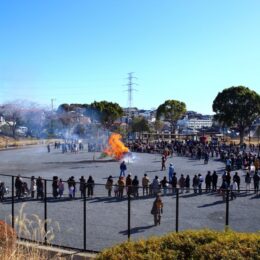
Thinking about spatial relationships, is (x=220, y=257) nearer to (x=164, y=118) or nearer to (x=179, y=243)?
(x=179, y=243)

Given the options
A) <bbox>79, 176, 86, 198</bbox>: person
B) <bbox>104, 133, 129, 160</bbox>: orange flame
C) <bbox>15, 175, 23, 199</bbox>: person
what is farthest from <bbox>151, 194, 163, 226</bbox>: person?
<bbox>104, 133, 129, 160</bbox>: orange flame

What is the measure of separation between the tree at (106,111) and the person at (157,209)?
254ft

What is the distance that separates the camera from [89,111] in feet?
316

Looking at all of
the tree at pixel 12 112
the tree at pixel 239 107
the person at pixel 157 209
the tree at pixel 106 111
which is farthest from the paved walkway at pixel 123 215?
the tree at pixel 12 112

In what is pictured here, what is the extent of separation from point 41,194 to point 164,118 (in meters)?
86.8

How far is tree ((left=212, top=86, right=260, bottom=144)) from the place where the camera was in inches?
2763

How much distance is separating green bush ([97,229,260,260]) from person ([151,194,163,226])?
8462 mm

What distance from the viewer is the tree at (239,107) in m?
70.2

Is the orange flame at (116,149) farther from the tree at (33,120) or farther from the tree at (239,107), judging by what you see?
the tree at (33,120)

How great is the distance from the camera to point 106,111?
3627 inches

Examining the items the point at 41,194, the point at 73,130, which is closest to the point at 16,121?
the point at 73,130

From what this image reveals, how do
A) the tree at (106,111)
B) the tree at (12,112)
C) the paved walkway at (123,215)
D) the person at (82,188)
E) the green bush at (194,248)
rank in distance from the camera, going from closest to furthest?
the green bush at (194,248), the person at (82,188), the paved walkway at (123,215), the tree at (106,111), the tree at (12,112)

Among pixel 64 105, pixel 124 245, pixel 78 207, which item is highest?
pixel 64 105

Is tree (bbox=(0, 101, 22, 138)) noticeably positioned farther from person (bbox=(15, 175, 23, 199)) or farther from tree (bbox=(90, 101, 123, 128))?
person (bbox=(15, 175, 23, 199))
